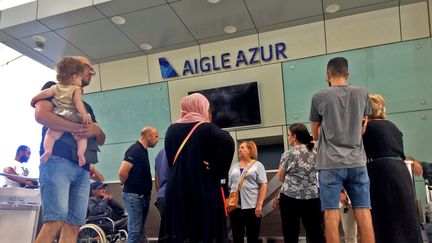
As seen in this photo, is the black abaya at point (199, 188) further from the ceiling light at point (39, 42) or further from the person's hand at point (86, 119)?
the ceiling light at point (39, 42)

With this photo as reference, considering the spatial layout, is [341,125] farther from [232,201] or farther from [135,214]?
[135,214]

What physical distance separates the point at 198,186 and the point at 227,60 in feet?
18.0

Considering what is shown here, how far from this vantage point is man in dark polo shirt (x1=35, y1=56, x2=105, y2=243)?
7.64ft

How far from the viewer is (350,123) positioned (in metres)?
2.89

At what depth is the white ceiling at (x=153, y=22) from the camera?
6.72 metres

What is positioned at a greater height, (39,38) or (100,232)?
(39,38)

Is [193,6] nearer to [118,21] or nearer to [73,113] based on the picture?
[118,21]

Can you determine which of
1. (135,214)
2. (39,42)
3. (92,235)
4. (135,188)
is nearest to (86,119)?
(135,188)

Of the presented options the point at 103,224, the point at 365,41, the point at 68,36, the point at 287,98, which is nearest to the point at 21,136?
the point at 68,36

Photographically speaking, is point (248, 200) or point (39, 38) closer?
point (248, 200)

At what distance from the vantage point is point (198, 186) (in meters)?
2.49

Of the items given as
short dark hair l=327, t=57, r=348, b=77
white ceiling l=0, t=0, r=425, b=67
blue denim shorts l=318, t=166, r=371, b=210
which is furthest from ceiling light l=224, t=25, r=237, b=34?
blue denim shorts l=318, t=166, r=371, b=210

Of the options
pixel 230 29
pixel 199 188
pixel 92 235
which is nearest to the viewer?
pixel 199 188

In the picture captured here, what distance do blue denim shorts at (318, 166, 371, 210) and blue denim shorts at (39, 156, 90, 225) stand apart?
1645 mm
